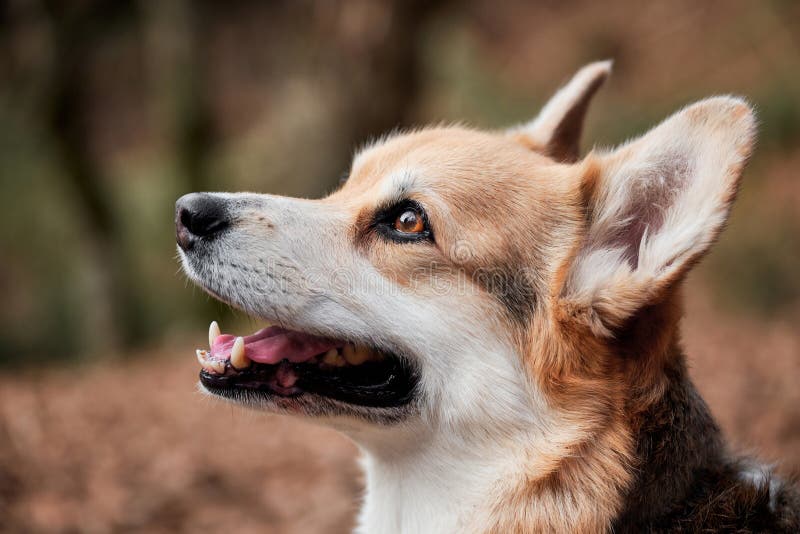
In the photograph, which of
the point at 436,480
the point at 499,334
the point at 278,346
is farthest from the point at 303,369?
the point at 499,334

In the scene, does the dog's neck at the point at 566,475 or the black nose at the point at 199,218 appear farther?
the black nose at the point at 199,218

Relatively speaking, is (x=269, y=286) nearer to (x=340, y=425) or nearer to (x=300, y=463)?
(x=340, y=425)

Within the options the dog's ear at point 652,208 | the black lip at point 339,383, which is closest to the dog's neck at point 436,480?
the black lip at point 339,383

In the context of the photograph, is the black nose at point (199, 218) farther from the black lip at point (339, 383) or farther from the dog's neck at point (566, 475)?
the dog's neck at point (566, 475)

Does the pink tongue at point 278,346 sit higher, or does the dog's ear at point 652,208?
the dog's ear at point 652,208

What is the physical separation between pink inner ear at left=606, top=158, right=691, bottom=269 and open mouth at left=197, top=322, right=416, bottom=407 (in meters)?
0.99

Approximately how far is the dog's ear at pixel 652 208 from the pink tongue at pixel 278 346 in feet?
3.26

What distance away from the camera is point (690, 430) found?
2.96 m

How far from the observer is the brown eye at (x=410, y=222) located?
3.18m

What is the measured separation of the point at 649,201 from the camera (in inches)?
118

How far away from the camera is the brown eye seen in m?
3.18

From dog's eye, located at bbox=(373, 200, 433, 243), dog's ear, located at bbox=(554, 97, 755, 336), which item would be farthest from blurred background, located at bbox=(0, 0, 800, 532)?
dog's eye, located at bbox=(373, 200, 433, 243)

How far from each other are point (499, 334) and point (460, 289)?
9.1 inches

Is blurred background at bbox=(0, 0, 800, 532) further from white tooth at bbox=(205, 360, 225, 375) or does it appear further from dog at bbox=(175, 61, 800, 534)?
white tooth at bbox=(205, 360, 225, 375)
